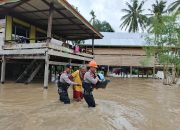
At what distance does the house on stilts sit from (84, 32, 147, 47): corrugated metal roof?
13.6 metres

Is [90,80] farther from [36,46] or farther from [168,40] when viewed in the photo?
[168,40]

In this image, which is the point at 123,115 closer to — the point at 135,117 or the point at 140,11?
the point at 135,117

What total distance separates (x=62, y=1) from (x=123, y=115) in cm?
875

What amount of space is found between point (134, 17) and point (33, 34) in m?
31.9

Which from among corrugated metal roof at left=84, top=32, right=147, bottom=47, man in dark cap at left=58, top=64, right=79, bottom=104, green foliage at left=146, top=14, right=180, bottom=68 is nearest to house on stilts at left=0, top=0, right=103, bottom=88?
man in dark cap at left=58, top=64, right=79, bottom=104

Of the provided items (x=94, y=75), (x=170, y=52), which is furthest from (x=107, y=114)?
(x=170, y=52)

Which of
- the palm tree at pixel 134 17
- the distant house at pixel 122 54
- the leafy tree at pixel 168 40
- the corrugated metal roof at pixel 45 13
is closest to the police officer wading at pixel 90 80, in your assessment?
the corrugated metal roof at pixel 45 13

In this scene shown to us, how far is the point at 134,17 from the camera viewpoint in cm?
4925

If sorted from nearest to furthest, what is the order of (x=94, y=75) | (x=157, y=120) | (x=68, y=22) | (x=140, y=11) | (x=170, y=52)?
(x=157, y=120)
(x=94, y=75)
(x=68, y=22)
(x=170, y=52)
(x=140, y=11)

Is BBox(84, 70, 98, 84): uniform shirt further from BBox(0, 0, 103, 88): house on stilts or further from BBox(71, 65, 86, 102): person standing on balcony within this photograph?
BBox(0, 0, 103, 88): house on stilts

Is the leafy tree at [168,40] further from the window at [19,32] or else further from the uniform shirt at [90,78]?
the uniform shirt at [90,78]

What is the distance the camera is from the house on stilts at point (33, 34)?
574 inches

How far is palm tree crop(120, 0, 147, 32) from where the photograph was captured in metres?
49.3

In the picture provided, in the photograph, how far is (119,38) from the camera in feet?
125
